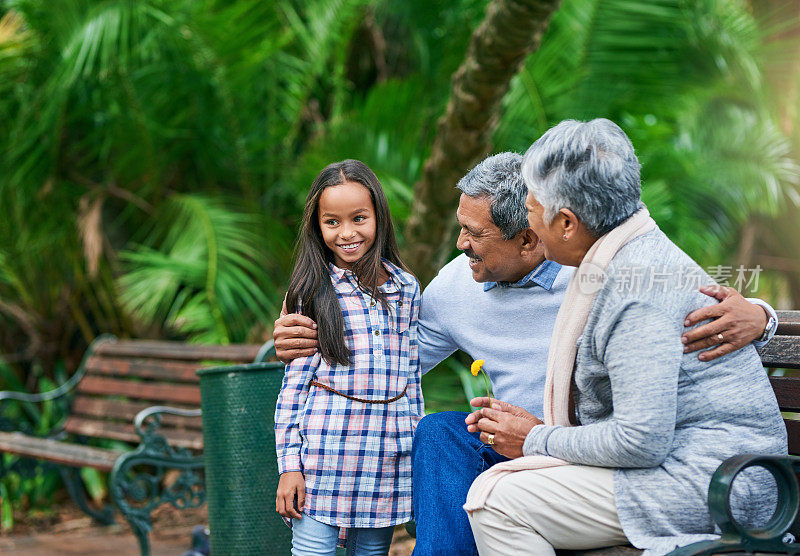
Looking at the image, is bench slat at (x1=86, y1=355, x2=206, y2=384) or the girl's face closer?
the girl's face

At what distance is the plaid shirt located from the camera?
2.32 m

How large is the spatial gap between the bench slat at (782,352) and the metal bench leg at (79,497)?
391 centimetres

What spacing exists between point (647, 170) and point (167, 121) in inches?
121

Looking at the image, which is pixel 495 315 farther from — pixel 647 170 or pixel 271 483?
pixel 647 170

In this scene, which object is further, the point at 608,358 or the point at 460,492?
the point at 460,492

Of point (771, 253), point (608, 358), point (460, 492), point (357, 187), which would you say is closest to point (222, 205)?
point (357, 187)

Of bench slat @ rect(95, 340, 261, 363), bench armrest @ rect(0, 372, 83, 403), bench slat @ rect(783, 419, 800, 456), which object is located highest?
bench slat @ rect(95, 340, 261, 363)

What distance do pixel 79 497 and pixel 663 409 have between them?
13.2 ft

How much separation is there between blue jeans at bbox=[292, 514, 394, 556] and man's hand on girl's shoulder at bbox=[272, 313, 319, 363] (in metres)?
0.42

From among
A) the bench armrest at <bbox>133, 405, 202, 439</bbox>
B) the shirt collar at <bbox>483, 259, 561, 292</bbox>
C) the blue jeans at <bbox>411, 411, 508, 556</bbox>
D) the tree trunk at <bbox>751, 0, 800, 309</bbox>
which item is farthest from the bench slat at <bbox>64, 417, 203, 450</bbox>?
the tree trunk at <bbox>751, 0, 800, 309</bbox>

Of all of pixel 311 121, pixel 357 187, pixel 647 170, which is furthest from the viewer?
pixel 311 121

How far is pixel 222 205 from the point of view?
5.83 metres

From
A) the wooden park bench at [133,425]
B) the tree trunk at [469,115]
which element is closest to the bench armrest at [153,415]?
the wooden park bench at [133,425]

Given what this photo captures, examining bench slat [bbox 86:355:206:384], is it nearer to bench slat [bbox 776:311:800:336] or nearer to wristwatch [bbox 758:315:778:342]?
bench slat [bbox 776:311:800:336]
